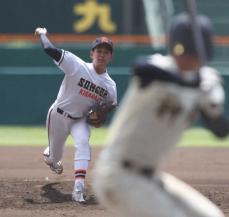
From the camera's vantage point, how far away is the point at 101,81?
9.26m

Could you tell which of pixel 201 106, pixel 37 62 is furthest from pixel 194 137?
pixel 201 106

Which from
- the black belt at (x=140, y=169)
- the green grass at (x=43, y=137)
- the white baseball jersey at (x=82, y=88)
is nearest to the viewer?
the black belt at (x=140, y=169)

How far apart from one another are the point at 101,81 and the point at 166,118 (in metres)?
4.68

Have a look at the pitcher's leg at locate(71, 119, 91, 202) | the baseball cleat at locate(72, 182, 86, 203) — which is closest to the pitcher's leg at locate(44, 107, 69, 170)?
the pitcher's leg at locate(71, 119, 91, 202)

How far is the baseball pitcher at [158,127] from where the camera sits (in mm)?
4578

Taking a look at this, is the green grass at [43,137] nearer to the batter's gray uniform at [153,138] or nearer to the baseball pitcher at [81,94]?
the baseball pitcher at [81,94]

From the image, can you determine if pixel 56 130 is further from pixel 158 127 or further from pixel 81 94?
pixel 158 127

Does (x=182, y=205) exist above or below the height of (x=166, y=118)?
below

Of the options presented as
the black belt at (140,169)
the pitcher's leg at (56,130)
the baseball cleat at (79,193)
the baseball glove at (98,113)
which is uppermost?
the baseball glove at (98,113)

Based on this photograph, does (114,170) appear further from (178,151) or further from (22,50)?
(22,50)

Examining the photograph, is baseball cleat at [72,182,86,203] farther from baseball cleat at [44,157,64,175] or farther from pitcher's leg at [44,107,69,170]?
baseball cleat at [44,157,64,175]

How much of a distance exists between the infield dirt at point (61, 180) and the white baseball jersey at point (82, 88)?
959 millimetres

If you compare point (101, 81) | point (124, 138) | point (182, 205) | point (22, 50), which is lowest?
point (182, 205)

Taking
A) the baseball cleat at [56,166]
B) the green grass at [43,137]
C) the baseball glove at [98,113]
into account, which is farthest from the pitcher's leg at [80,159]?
the green grass at [43,137]
